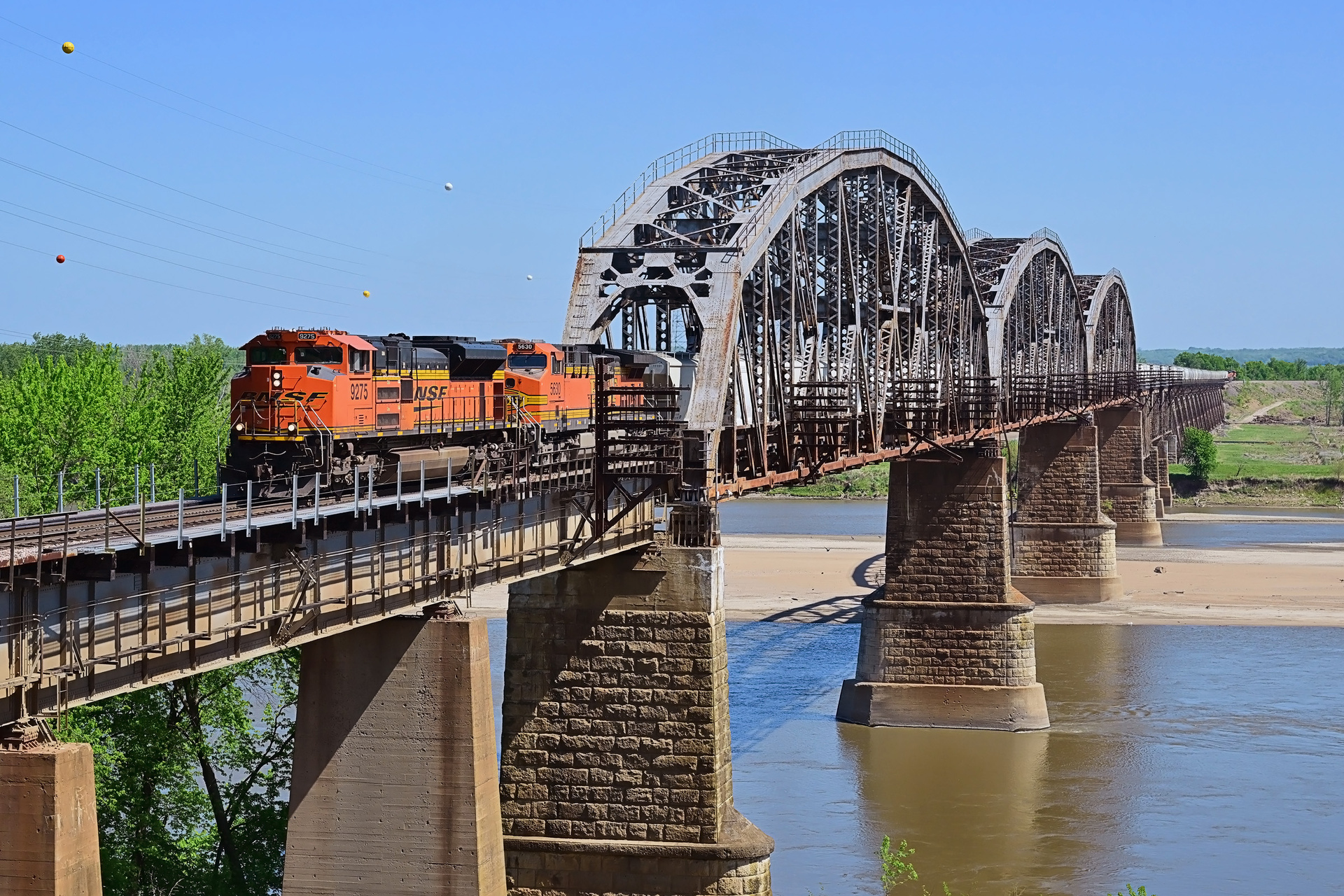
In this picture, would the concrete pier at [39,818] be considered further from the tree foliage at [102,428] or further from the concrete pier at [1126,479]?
the concrete pier at [1126,479]

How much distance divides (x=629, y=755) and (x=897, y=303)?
1083 inches

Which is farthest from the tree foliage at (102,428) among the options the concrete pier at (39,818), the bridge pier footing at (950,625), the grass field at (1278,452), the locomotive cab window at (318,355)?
the grass field at (1278,452)

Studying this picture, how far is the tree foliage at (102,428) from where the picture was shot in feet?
171

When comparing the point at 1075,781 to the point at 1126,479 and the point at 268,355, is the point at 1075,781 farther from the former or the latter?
the point at 1126,479

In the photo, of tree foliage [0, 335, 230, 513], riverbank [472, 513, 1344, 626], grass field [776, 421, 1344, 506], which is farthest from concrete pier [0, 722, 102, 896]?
grass field [776, 421, 1344, 506]

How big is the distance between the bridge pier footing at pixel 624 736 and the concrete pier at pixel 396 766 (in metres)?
4.96

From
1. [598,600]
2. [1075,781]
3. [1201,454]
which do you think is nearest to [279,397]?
[598,600]

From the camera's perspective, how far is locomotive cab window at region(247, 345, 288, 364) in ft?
92.3

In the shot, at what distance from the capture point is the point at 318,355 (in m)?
28.0

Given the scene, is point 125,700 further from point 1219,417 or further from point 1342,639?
point 1219,417

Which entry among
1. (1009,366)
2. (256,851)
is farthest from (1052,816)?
(1009,366)

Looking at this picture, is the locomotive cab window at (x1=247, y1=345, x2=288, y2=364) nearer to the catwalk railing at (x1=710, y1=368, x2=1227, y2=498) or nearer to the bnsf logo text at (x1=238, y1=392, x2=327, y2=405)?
the bnsf logo text at (x1=238, y1=392, x2=327, y2=405)

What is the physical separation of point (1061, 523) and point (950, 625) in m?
32.0

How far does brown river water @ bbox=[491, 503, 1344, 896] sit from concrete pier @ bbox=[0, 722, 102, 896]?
1962 centimetres
